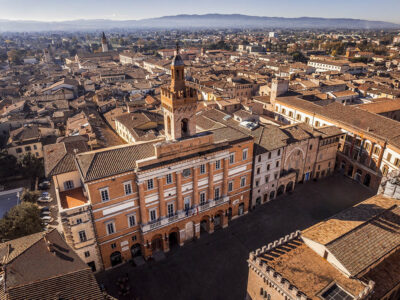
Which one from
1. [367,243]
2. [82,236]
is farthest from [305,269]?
[82,236]

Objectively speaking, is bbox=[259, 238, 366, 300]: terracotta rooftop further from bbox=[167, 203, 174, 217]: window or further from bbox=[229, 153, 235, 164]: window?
bbox=[229, 153, 235, 164]: window

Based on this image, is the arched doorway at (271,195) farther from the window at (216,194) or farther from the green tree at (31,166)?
the green tree at (31,166)

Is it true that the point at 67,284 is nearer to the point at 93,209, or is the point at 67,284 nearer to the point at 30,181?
the point at 93,209

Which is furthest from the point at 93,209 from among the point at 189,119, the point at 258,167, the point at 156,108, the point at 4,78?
the point at 4,78

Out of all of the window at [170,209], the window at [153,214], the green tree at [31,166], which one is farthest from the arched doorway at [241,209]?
the green tree at [31,166]

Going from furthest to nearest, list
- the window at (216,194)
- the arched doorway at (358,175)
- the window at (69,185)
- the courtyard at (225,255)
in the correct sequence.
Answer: the arched doorway at (358,175), the window at (216,194), the window at (69,185), the courtyard at (225,255)

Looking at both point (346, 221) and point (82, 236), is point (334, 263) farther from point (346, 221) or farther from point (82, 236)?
point (82, 236)
